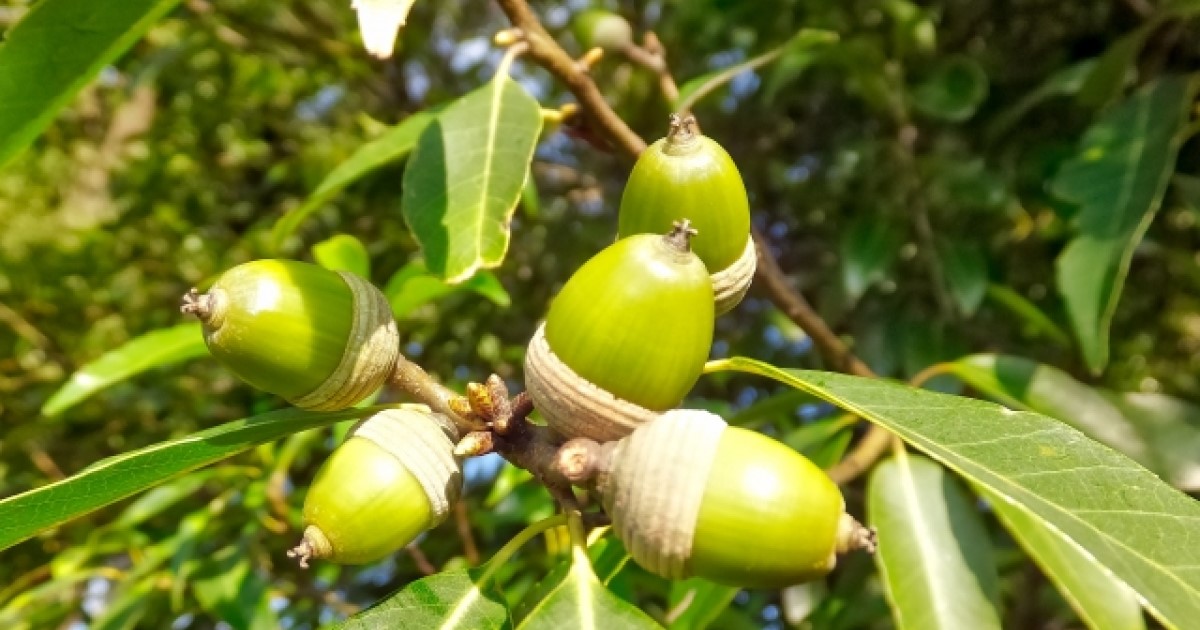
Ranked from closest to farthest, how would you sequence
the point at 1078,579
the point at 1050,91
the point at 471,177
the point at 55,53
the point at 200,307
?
the point at 200,307 < the point at 55,53 < the point at 471,177 < the point at 1078,579 < the point at 1050,91

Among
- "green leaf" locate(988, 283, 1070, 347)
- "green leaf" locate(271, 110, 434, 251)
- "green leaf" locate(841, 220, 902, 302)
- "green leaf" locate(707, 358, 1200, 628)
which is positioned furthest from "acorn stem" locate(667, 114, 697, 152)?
"green leaf" locate(988, 283, 1070, 347)

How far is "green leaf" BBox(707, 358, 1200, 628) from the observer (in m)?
0.73

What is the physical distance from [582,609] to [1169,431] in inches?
43.9

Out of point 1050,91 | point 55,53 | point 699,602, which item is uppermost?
point 55,53

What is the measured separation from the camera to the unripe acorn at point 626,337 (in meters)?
0.80

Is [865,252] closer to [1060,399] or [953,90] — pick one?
[953,90]

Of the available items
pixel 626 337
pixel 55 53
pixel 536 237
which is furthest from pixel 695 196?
pixel 536 237

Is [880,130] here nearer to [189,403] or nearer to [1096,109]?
[1096,109]

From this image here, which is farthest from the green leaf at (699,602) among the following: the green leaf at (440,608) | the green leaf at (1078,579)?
the green leaf at (440,608)

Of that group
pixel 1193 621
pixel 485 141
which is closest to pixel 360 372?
pixel 485 141

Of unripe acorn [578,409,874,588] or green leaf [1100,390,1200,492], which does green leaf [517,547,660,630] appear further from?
green leaf [1100,390,1200,492]

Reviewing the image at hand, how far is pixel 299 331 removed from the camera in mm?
877

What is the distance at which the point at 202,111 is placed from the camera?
3104 mm

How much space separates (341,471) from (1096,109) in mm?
1831
